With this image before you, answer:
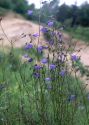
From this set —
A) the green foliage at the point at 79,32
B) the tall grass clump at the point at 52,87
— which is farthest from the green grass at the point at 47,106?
the green foliage at the point at 79,32

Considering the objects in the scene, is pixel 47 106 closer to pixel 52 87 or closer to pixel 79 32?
pixel 52 87

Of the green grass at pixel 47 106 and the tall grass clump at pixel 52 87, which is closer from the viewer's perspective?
the tall grass clump at pixel 52 87

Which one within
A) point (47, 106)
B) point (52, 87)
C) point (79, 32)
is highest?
point (79, 32)

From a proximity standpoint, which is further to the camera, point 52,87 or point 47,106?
point 47,106

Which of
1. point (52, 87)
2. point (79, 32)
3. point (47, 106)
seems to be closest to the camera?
point (52, 87)

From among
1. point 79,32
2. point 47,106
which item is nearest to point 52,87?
point 47,106

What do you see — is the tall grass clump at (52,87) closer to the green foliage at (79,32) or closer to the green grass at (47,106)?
the green grass at (47,106)

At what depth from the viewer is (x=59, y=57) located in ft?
13.8

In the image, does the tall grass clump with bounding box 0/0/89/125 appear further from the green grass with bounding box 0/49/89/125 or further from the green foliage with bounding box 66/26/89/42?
the green foliage with bounding box 66/26/89/42

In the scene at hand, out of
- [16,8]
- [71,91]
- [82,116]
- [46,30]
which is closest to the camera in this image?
[46,30]

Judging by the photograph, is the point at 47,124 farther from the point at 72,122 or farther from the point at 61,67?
the point at 61,67

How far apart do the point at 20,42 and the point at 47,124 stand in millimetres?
8785

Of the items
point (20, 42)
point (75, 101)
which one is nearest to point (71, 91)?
point (75, 101)

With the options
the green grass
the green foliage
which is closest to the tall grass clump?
the green grass
